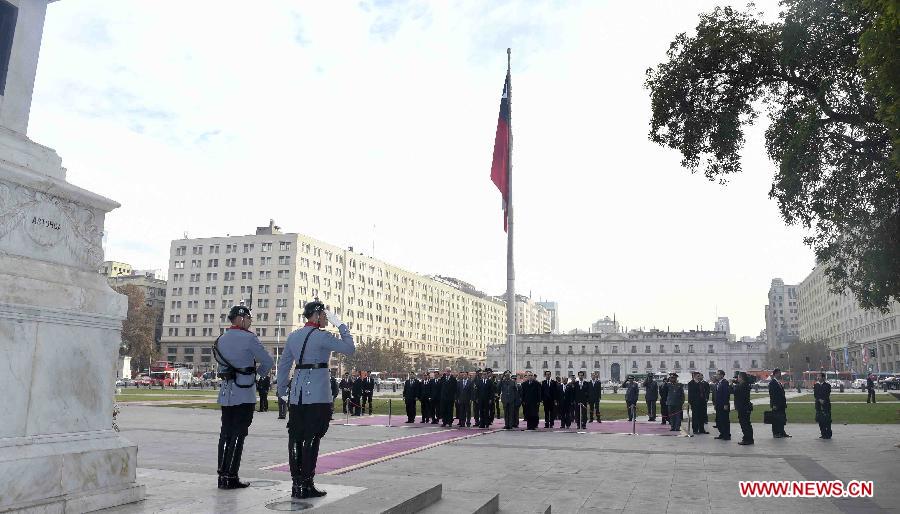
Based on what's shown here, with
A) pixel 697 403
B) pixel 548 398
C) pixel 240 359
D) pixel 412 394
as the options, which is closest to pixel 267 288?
pixel 412 394

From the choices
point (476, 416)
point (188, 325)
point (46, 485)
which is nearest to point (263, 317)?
point (188, 325)

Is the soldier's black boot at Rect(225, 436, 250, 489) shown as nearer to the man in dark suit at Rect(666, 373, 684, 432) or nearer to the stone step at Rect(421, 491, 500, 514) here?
the stone step at Rect(421, 491, 500, 514)

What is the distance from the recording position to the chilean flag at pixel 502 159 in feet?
67.8

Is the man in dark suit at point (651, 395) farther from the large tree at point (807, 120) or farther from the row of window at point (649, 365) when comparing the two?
the row of window at point (649, 365)

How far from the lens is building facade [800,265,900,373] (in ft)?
287

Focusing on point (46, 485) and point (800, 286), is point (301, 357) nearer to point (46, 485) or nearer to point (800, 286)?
point (46, 485)

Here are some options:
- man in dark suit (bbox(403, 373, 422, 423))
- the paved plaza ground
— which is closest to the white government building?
man in dark suit (bbox(403, 373, 422, 423))

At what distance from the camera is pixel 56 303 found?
5230 mm

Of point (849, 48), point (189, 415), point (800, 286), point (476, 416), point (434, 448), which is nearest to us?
point (849, 48)

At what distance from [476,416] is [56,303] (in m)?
16.9

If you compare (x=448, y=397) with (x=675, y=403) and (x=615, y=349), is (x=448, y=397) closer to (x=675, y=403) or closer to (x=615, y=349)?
(x=675, y=403)

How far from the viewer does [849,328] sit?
106125 mm

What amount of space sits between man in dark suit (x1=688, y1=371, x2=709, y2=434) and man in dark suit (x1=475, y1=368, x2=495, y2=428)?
247 inches

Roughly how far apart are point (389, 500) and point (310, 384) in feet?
4.51
